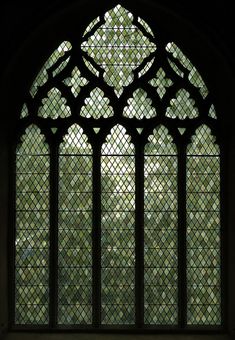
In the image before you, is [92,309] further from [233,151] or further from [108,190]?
[233,151]

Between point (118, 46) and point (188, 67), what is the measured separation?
2.55 feet

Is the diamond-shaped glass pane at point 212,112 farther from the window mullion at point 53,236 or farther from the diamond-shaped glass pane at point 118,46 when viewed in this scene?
the window mullion at point 53,236

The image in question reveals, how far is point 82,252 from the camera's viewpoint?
299 inches

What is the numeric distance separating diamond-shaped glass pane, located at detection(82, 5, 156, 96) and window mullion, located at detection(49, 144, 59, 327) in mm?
1019

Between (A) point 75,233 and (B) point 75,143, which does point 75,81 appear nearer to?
(B) point 75,143

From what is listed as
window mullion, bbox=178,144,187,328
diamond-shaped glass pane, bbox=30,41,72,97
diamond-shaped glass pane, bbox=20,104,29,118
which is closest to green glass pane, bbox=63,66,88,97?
diamond-shaped glass pane, bbox=30,41,72,97

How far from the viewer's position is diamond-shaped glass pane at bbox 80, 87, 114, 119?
7.71m

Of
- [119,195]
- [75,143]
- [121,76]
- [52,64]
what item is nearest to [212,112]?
[121,76]

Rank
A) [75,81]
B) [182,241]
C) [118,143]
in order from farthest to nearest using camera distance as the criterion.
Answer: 1. [75,81]
2. [118,143]
3. [182,241]

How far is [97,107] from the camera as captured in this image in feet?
25.3

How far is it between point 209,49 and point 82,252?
2.45 meters

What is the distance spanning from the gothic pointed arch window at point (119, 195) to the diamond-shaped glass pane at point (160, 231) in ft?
0.03

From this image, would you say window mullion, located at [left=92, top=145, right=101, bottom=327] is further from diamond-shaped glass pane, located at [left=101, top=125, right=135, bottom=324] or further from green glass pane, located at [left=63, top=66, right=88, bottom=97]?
green glass pane, located at [left=63, top=66, right=88, bottom=97]

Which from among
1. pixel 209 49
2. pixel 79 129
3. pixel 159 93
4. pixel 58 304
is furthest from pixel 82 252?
pixel 209 49
